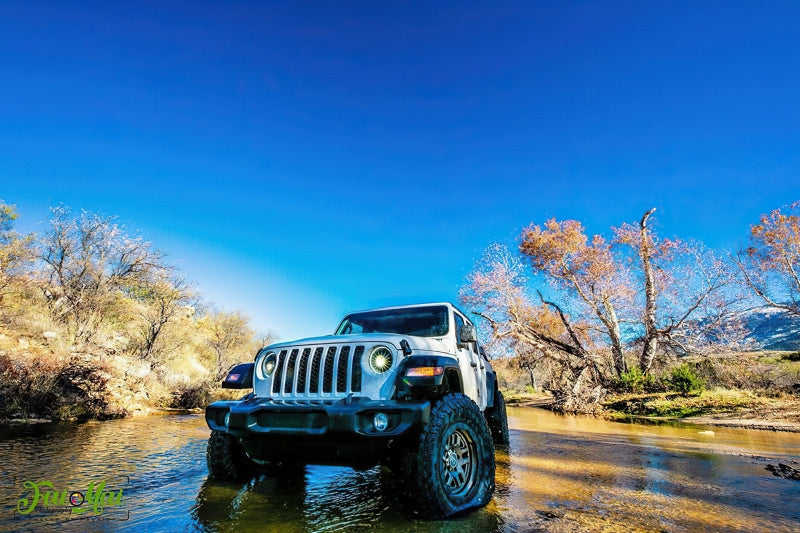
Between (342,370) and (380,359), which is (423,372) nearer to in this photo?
(380,359)

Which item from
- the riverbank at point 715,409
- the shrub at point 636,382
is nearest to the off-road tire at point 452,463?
the riverbank at point 715,409

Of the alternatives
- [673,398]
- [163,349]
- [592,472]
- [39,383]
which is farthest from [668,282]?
[163,349]

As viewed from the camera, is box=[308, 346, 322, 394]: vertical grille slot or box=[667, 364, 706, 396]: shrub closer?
box=[308, 346, 322, 394]: vertical grille slot

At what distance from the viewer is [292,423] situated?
3.05 m

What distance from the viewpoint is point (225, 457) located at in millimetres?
3736

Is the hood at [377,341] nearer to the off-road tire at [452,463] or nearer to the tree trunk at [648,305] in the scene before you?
the off-road tire at [452,463]

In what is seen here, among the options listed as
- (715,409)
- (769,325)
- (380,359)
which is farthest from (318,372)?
(769,325)

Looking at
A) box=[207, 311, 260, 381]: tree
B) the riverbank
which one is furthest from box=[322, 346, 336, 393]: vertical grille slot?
box=[207, 311, 260, 381]: tree

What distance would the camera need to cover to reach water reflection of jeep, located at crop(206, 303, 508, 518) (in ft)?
9.31

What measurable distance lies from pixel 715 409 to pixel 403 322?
13.0m

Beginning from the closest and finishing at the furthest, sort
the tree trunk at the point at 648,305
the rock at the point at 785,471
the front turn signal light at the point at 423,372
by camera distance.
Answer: the front turn signal light at the point at 423,372
the rock at the point at 785,471
the tree trunk at the point at 648,305

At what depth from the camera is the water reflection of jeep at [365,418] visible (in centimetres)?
284

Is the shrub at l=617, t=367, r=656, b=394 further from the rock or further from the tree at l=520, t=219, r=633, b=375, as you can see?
the rock

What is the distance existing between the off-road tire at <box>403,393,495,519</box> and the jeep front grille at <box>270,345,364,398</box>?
81cm
